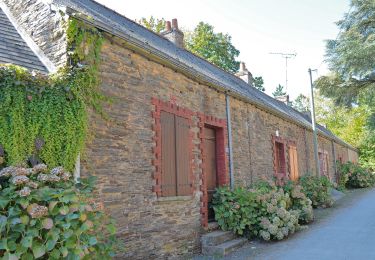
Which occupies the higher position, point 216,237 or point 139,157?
point 139,157

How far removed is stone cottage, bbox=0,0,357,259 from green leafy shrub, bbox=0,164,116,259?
3.74 feet

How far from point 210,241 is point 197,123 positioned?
8.46 feet

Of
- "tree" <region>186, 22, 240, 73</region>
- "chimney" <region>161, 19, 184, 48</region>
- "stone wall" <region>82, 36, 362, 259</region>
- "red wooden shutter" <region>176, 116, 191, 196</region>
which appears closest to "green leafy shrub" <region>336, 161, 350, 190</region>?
"tree" <region>186, 22, 240, 73</region>

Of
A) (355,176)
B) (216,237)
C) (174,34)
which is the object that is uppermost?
(174,34)

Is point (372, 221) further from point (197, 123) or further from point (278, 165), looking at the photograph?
point (197, 123)

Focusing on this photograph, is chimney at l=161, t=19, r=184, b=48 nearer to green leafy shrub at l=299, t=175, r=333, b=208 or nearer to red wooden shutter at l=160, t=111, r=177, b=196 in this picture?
red wooden shutter at l=160, t=111, r=177, b=196

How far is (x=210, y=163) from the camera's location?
9273 mm

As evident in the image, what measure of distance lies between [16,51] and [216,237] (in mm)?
5195

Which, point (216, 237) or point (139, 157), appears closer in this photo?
point (139, 157)

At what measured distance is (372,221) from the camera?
9984 millimetres

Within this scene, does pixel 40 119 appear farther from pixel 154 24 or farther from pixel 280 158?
pixel 154 24

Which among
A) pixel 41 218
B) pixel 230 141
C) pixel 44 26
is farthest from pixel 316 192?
pixel 41 218

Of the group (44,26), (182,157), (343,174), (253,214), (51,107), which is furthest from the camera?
(343,174)

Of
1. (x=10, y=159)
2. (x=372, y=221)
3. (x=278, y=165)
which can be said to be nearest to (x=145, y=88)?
(x=10, y=159)
